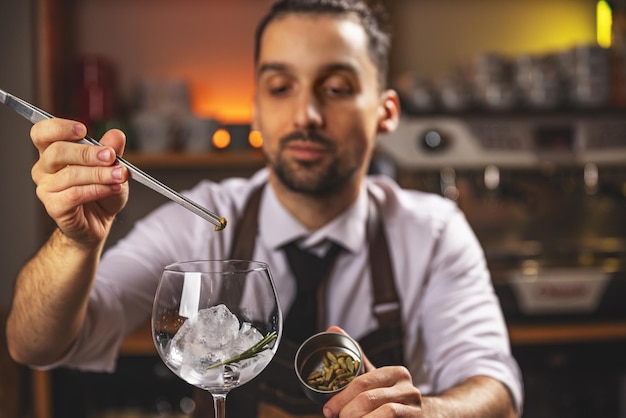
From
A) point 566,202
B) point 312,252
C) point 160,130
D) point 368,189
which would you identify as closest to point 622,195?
point 566,202

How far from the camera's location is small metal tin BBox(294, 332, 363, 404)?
102 centimetres

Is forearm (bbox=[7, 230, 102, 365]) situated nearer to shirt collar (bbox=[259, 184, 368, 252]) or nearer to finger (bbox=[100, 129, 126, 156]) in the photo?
finger (bbox=[100, 129, 126, 156])

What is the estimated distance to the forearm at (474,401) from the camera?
47.0 inches

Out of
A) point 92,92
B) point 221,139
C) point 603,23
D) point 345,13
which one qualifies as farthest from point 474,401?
point 603,23

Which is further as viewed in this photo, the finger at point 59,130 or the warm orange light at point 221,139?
the warm orange light at point 221,139

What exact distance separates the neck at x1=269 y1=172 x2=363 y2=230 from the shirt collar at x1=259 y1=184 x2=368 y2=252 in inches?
0.5

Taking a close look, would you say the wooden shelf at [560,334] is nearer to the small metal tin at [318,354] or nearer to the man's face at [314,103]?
the man's face at [314,103]

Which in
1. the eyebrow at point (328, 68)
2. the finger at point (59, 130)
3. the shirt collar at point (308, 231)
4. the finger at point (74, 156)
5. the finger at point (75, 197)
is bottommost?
the shirt collar at point (308, 231)

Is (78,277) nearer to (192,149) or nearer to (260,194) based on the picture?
(260,194)

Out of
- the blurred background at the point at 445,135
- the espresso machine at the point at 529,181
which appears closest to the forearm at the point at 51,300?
the blurred background at the point at 445,135

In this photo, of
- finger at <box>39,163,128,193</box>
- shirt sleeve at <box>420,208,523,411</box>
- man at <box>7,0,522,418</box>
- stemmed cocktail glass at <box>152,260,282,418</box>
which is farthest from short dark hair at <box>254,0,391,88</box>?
stemmed cocktail glass at <box>152,260,282,418</box>

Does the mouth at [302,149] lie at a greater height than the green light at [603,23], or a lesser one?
lesser

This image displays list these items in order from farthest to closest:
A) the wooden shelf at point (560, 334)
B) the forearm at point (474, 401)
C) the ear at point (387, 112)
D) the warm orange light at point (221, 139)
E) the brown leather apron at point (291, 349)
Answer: the warm orange light at point (221, 139), the wooden shelf at point (560, 334), the ear at point (387, 112), the brown leather apron at point (291, 349), the forearm at point (474, 401)

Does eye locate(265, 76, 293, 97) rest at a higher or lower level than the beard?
higher
